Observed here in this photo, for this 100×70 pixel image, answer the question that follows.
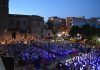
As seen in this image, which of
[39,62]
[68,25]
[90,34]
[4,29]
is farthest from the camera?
[68,25]

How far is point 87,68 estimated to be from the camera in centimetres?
1802

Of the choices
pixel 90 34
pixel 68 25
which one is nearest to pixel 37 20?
pixel 90 34

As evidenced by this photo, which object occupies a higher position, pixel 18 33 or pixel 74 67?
pixel 74 67

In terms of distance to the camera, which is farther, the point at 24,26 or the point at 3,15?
the point at 24,26

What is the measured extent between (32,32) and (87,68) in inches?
2639

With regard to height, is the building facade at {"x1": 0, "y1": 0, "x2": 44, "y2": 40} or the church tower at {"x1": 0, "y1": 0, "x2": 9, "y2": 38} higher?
the church tower at {"x1": 0, "y1": 0, "x2": 9, "y2": 38}

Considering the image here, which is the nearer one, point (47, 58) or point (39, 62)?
point (39, 62)

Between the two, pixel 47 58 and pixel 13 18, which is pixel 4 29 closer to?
pixel 13 18

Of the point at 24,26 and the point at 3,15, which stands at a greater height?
the point at 3,15

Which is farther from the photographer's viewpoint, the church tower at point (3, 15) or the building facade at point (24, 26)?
the building facade at point (24, 26)

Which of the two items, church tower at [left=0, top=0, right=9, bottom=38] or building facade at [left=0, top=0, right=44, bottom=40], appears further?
building facade at [left=0, top=0, right=44, bottom=40]

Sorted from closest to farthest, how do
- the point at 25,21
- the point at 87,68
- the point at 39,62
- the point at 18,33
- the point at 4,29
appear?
the point at 87,68, the point at 39,62, the point at 4,29, the point at 18,33, the point at 25,21

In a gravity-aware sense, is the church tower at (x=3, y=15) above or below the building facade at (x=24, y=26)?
above

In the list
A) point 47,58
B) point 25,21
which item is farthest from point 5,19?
point 47,58
